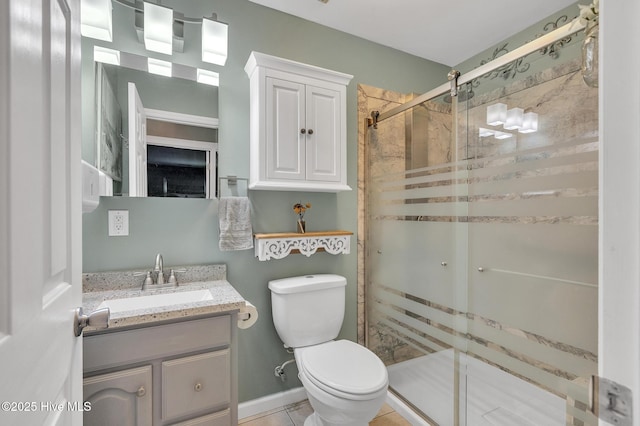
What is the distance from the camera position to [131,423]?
1.09 m

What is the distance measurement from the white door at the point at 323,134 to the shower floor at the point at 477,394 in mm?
1244

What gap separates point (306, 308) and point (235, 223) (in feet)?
2.12

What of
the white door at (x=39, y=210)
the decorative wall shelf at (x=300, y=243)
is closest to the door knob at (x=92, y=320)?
the white door at (x=39, y=210)

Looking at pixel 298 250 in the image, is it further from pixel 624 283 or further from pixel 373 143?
pixel 624 283

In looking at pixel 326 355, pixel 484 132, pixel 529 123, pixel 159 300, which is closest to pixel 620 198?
pixel 529 123

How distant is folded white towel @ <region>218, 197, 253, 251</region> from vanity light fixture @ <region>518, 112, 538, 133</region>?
1402 mm

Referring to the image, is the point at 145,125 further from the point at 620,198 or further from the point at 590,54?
the point at 590,54

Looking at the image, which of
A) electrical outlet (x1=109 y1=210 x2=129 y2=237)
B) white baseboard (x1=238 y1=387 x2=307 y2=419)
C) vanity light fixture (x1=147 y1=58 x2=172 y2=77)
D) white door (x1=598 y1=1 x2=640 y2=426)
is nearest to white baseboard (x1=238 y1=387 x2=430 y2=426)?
white baseboard (x1=238 y1=387 x2=307 y2=419)

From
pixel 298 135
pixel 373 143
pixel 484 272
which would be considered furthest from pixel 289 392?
pixel 373 143

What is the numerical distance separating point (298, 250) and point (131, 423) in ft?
3.59

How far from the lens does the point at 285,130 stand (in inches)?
→ 66.7

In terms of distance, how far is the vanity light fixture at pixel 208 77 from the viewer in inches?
64.7

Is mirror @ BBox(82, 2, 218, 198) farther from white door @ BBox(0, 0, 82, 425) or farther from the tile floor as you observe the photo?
the tile floor

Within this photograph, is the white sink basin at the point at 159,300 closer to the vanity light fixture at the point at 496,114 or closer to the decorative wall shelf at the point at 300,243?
the decorative wall shelf at the point at 300,243
